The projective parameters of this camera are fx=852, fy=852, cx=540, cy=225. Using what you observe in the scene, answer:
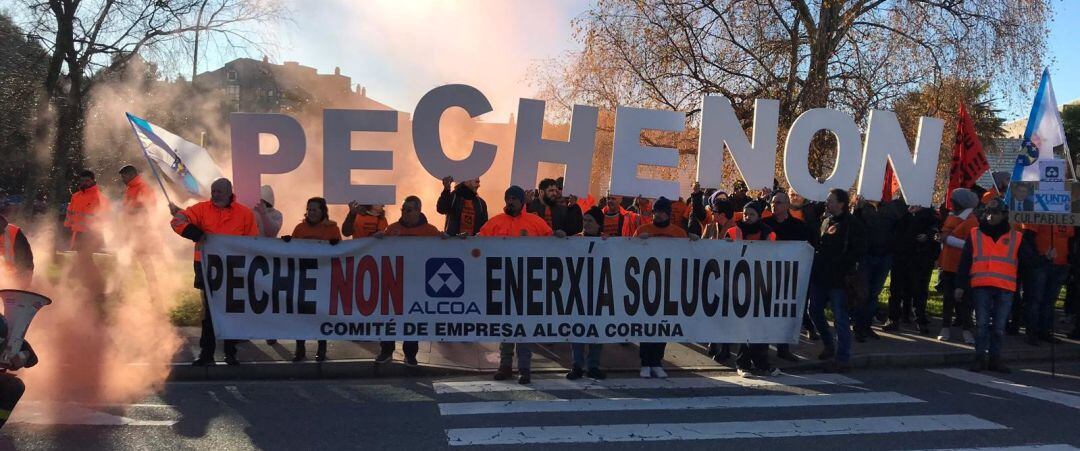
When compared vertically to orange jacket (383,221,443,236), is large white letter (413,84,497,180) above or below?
above

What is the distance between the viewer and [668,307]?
24.9 ft

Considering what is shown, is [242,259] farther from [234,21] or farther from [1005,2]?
[1005,2]

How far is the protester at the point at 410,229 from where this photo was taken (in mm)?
7551

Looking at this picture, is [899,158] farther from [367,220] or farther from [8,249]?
[8,249]

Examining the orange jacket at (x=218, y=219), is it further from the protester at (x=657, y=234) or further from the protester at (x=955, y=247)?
the protester at (x=955, y=247)

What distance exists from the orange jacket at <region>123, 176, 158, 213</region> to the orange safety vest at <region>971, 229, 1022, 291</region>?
8909 millimetres

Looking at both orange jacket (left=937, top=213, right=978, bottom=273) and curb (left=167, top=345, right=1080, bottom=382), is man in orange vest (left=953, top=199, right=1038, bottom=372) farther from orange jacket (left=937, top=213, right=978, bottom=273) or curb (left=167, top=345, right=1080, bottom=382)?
orange jacket (left=937, top=213, right=978, bottom=273)

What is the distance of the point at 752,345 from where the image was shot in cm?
785

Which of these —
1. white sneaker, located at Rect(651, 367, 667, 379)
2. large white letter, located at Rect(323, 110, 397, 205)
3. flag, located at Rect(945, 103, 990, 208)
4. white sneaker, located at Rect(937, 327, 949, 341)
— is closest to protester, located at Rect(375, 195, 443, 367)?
large white letter, located at Rect(323, 110, 397, 205)

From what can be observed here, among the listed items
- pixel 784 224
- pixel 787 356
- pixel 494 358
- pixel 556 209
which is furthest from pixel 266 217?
pixel 787 356

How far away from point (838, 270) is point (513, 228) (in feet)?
10.1

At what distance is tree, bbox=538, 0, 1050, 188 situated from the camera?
1627 cm

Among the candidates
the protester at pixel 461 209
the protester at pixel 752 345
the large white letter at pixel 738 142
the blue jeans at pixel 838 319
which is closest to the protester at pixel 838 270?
the blue jeans at pixel 838 319

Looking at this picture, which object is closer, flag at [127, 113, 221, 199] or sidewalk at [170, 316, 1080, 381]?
sidewalk at [170, 316, 1080, 381]
